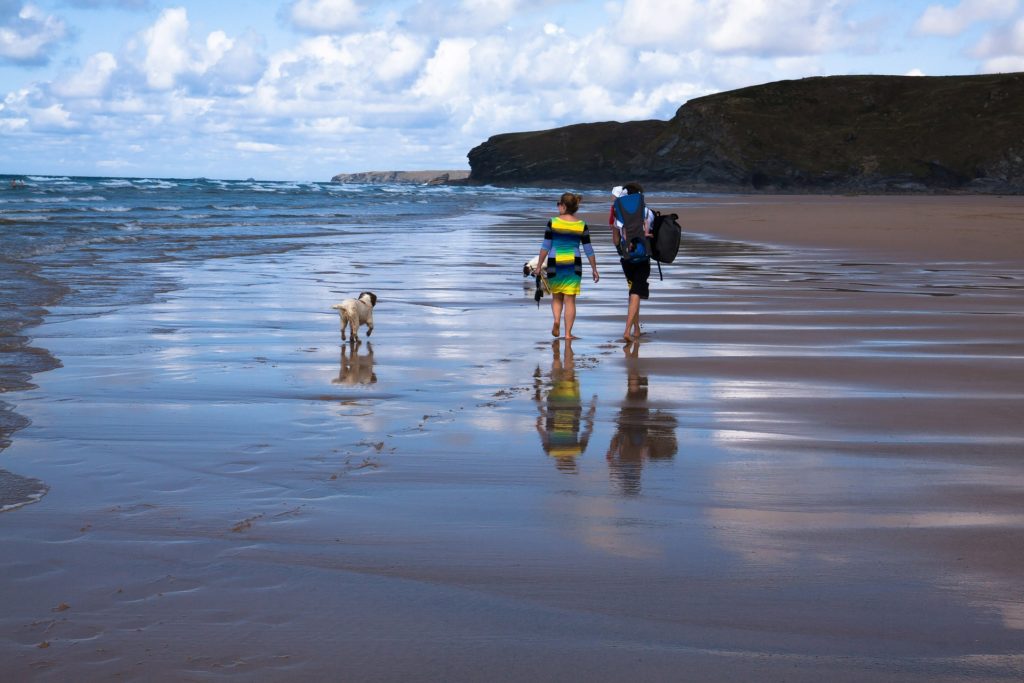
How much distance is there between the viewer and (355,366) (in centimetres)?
878

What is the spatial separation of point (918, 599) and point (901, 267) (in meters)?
15.7

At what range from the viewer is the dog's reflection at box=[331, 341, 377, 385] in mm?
8123

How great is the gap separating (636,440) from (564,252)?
5.06m

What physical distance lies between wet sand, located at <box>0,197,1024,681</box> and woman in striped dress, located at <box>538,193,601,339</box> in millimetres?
576

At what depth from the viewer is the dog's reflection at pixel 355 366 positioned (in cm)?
812

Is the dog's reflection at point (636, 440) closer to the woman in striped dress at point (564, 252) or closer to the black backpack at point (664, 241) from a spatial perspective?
the woman in striped dress at point (564, 252)

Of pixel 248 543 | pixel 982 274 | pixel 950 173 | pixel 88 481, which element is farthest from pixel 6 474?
pixel 950 173

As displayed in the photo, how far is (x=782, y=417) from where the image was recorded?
264 inches

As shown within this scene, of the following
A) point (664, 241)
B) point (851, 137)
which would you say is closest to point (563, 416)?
point (664, 241)

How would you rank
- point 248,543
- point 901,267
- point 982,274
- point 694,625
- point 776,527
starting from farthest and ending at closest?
1. point 901,267
2. point 982,274
3. point 776,527
4. point 248,543
5. point 694,625

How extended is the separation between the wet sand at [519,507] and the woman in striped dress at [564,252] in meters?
0.58

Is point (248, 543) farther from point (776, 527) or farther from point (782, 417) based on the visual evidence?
point (782, 417)

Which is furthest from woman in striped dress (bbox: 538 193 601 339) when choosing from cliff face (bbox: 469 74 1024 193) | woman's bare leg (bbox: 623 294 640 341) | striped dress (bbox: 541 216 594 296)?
cliff face (bbox: 469 74 1024 193)

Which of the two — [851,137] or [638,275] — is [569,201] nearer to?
[638,275]
